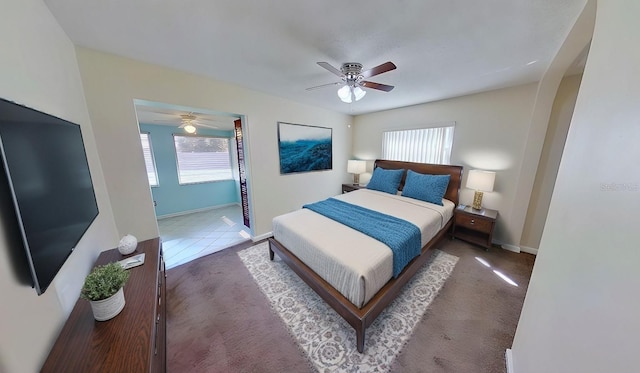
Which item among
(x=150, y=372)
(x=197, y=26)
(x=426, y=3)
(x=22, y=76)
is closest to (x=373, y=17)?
(x=426, y=3)

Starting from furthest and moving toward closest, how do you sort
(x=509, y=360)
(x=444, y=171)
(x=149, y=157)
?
1. (x=149, y=157)
2. (x=444, y=171)
3. (x=509, y=360)

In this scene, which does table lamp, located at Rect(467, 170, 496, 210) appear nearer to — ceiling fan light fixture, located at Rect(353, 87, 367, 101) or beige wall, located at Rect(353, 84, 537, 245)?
beige wall, located at Rect(353, 84, 537, 245)

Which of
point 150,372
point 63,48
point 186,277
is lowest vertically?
point 186,277

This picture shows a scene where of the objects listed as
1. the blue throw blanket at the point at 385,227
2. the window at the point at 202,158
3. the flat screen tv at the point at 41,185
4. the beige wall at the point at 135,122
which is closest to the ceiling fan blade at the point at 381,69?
the blue throw blanket at the point at 385,227

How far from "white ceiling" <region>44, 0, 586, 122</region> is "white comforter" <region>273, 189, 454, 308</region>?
170 centimetres

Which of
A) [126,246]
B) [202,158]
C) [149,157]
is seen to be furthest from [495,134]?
[149,157]

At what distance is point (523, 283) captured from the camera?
2094mm

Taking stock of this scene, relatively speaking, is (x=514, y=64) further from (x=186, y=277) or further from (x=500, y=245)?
(x=186, y=277)

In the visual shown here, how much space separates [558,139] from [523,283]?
1.81 m

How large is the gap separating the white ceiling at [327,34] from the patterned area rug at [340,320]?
234 cm

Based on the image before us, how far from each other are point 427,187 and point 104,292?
11.6 feet

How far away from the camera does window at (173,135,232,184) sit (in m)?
4.63

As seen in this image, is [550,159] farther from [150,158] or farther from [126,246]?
[150,158]

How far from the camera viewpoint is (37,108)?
101cm
